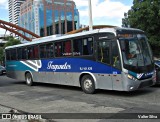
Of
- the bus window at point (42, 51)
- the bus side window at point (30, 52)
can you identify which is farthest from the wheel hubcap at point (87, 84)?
the bus side window at point (30, 52)

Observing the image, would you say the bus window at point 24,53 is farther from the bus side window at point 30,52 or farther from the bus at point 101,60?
the bus at point 101,60

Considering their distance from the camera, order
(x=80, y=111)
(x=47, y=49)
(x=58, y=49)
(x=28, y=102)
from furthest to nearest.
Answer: (x=47, y=49)
(x=58, y=49)
(x=28, y=102)
(x=80, y=111)

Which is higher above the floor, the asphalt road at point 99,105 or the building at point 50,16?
the building at point 50,16

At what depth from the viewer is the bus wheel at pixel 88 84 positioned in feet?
42.0

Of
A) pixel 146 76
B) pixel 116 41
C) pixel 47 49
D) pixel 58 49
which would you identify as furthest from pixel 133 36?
pixel 47 49

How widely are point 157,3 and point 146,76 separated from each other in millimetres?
15622

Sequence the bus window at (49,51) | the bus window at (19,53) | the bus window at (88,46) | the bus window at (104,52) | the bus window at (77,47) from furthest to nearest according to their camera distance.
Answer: the bus window at (19,53) < the bus window at (49,51) < the bus window at (77,47) < the bus window at (88,46) < the bus window at (104,52)

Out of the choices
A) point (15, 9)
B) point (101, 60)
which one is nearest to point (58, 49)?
point (101, 60)

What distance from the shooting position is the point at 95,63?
1251cm

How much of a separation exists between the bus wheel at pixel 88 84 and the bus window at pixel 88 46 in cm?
110

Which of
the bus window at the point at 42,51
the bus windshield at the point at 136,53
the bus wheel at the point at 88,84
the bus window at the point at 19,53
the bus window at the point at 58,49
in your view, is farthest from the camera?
the bus window at the point at 19,53

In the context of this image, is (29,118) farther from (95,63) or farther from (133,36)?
(133,36)

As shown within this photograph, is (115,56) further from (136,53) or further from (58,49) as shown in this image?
(58,49)

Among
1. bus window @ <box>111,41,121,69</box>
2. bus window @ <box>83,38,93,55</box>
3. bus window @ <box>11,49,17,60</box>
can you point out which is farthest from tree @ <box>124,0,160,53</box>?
bus window @ <box>111,41,121,69</box>
